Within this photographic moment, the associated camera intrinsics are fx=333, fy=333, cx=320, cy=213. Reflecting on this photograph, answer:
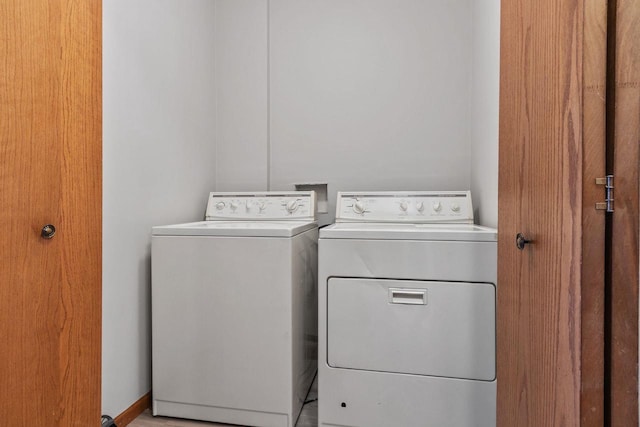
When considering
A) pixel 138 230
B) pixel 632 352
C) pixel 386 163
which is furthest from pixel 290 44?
pixel 632 352

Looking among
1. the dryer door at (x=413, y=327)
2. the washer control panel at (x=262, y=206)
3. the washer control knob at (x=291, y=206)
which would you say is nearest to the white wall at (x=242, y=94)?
the washer control panel at (x=262, y=206)

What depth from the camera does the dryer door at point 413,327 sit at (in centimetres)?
117

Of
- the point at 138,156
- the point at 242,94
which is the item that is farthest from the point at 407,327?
the point at 242,94

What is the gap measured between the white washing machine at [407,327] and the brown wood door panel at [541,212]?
18cm

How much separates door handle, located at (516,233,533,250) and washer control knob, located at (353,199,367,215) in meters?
0.96

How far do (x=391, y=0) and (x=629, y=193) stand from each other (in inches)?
73.7

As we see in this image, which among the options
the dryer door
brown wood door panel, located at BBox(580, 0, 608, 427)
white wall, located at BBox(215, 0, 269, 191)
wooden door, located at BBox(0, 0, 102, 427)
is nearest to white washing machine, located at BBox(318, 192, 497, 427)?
the dryer door

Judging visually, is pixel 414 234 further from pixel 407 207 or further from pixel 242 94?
pixel 242 94

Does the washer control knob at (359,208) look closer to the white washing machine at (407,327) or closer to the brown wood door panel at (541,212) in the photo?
the white washing machine at (407,327)

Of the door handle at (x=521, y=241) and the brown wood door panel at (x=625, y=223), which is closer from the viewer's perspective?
the brown wood door panel at (x=625, y=223)

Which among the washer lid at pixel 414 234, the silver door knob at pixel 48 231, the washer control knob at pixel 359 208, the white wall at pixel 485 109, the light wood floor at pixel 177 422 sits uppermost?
the white wall at pixel 485 109

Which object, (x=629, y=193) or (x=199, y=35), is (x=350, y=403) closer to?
(x=629, y=193)

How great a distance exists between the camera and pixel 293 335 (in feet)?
4.32

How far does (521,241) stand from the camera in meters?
0.79
